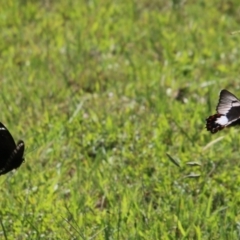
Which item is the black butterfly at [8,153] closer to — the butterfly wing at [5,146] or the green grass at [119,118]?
the butterfly wing at [5,146]

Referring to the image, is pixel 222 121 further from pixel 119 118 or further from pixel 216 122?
pixel 119 118

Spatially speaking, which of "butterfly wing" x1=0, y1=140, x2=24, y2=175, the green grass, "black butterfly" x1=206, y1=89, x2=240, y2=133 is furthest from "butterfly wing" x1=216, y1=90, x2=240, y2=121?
"butterfly wing" x1=0, y1=140, x2=24, y2=175

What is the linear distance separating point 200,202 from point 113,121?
114 centimetres

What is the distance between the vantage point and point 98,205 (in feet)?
14.9

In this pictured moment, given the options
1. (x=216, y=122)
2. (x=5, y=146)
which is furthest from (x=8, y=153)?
(x=216, y=122)

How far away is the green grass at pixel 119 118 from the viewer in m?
4.23

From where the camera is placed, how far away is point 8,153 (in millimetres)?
3949

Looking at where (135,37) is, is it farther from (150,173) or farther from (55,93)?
(150,173)

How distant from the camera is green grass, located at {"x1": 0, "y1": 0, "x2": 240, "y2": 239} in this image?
4.23 meters

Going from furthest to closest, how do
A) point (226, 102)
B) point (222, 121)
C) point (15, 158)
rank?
point (15, 158) < point (226, 102) < point (222, 121)

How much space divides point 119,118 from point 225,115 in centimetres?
182

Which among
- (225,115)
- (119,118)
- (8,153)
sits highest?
(225,115)

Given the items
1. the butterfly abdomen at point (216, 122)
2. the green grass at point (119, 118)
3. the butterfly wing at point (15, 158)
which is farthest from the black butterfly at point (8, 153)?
the butterfly abdomen at point (216, 122)

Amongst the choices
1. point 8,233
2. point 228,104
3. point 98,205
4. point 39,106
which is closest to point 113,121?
point 39,106
